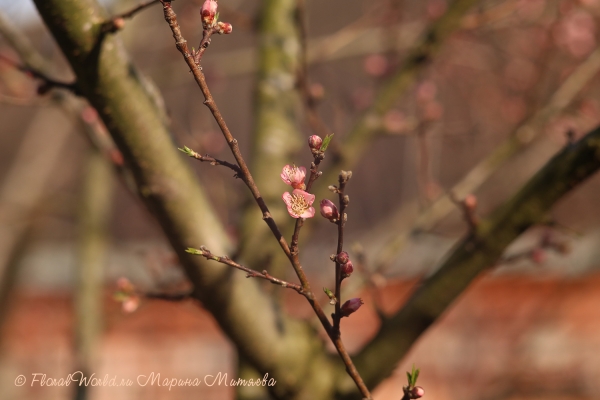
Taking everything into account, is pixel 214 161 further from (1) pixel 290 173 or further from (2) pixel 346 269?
(2) pixel 346 269

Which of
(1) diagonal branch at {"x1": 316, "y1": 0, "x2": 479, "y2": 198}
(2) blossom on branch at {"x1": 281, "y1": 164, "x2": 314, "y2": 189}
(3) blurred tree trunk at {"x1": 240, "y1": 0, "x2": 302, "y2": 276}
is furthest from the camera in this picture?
(1) diagonal branch at {"x1": 316, "y1": 0, "x2": 479, "y2": 198}

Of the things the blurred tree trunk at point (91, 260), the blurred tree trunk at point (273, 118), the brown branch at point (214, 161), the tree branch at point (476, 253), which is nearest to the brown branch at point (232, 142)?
the brown branch at point (214, 161)

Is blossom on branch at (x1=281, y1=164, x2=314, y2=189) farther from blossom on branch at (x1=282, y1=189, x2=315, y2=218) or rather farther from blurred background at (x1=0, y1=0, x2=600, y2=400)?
blurred background at (x1=0, y1=0, x2=600, y2=400)

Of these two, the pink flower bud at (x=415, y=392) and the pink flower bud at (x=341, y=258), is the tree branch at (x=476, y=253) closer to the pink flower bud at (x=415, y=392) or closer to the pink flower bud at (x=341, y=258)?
the pink flower bud at (x=415, y=392)

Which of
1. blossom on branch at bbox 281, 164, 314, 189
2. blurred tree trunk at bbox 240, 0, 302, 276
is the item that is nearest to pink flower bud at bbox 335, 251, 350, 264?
blossom on branch at bbox 281, 164, 314, 189

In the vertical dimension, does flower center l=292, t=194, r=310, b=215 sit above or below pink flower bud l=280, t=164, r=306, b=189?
below

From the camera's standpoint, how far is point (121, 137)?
99 centimetres

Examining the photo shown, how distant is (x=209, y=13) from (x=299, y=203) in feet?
0.90

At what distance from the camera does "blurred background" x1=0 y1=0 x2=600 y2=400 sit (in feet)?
6.51

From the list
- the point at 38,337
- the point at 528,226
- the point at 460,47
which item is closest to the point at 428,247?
the point at 460,47

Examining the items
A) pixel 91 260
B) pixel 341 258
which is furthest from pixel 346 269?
pixel 91 260

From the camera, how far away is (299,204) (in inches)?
28.7

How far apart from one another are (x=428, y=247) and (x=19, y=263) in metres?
2.46

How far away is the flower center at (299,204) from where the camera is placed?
0.72 meters
